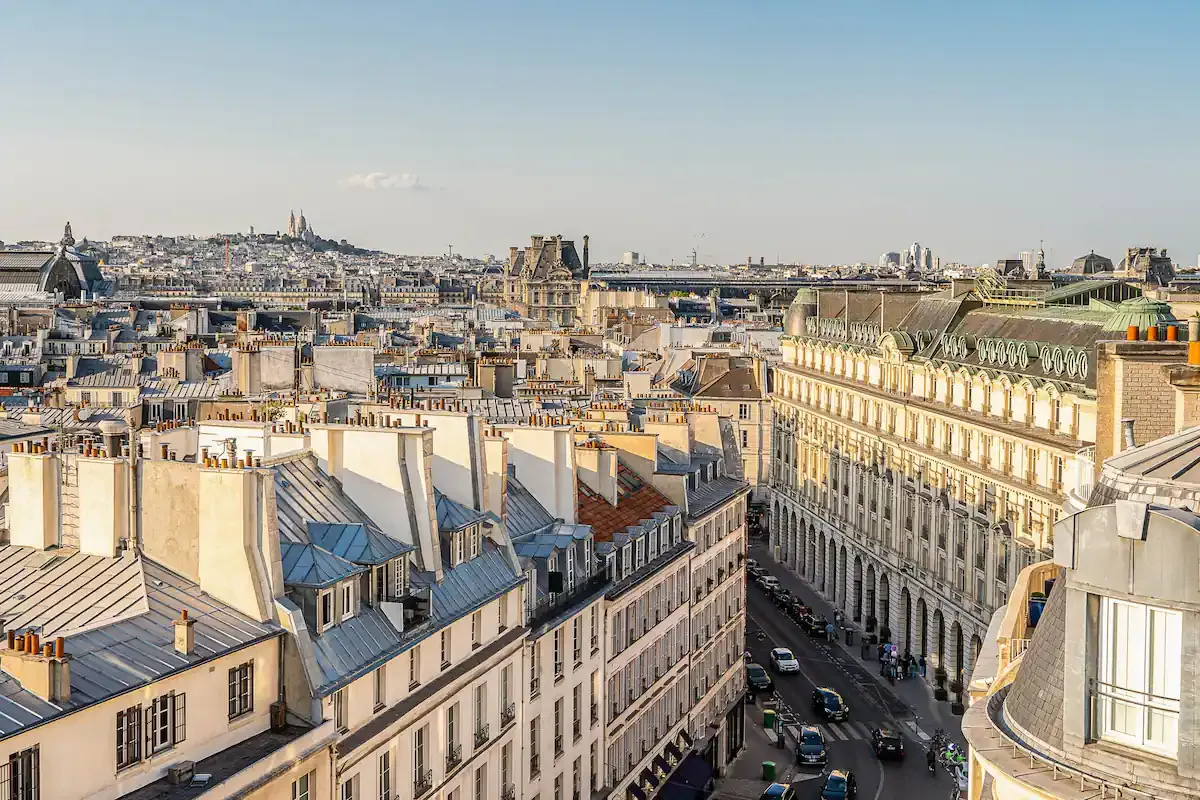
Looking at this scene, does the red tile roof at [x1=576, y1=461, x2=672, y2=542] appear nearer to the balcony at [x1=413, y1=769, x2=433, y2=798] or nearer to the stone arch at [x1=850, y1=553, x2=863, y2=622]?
the balcony at [x1=413, y1=769, x2=433, y2=798]

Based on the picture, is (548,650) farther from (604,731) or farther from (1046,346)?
(1046,346)

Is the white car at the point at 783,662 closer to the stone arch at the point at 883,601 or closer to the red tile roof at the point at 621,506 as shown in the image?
the stone arch at the point at 883,601

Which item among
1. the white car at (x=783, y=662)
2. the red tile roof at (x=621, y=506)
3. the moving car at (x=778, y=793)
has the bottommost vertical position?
the white car at (x=783, y=662)

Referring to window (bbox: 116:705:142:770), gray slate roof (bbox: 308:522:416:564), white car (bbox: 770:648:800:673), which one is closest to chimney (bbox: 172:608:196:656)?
window (bbox: 116:705:142:770)

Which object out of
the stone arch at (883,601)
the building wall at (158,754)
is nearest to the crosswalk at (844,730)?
the stone arch at (883,601)

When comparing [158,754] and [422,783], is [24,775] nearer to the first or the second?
[158,754]

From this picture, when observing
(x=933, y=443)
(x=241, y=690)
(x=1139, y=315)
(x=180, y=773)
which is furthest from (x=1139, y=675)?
(x=933, y=443)

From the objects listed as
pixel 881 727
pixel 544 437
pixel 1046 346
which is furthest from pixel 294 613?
pixel 1046 346
